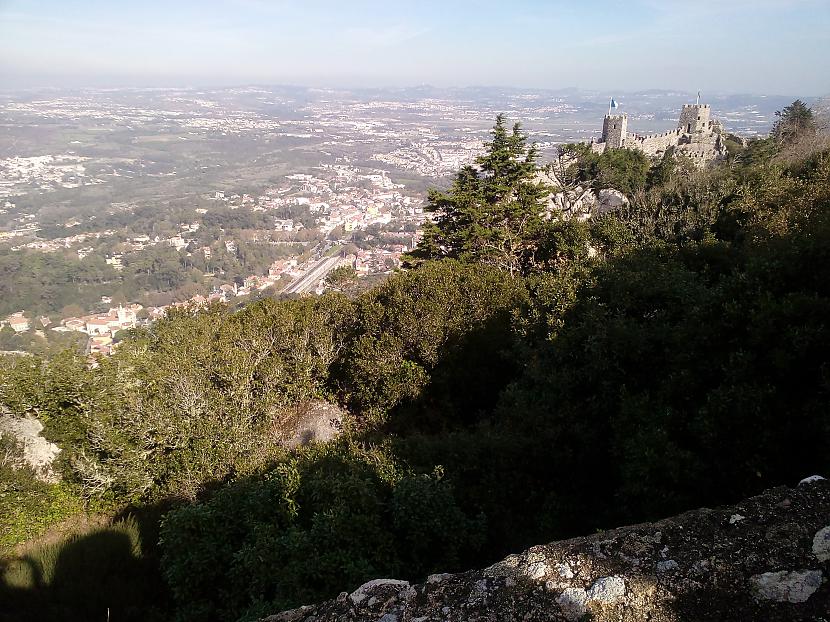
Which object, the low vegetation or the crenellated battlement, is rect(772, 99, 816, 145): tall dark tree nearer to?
the crenellated battlement

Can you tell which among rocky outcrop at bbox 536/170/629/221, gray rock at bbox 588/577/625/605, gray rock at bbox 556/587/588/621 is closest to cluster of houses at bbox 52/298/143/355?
rocky outcrop at bbox 536/170/629/221

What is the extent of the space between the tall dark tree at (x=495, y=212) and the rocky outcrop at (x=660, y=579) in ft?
45.7

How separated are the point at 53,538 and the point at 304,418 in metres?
4.55

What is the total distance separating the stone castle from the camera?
3416 centimetres

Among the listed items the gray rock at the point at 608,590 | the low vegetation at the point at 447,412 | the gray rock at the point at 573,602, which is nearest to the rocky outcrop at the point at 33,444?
the low vegetation at the point at 447,412

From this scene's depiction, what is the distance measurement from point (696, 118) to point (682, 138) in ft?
8.64

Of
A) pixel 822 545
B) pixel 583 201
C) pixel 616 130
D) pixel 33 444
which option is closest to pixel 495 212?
pixel 583 201

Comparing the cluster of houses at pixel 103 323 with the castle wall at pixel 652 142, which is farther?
the castle wall at pixel 652 142

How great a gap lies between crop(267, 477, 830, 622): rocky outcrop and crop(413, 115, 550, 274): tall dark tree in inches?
548

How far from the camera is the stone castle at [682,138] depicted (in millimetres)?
34156

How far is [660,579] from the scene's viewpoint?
3.45 metres

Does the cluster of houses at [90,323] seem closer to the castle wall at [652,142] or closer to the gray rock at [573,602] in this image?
the gray rock at [573,602]

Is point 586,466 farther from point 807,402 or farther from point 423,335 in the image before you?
point 423,335

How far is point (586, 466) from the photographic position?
23.2ft
